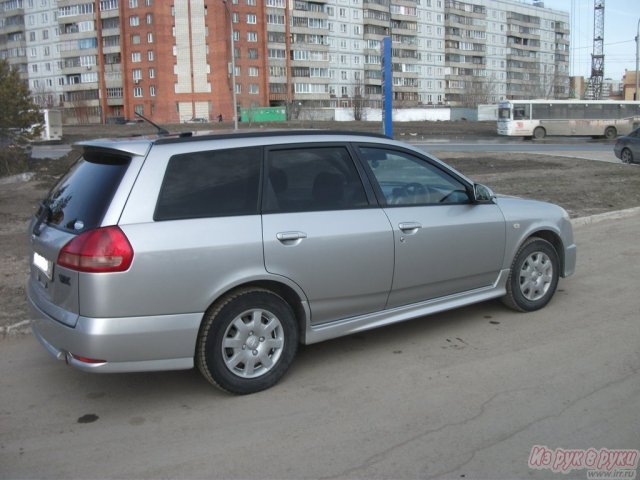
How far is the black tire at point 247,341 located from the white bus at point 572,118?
Answer: 145 ft

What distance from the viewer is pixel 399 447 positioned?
3525 millimetres

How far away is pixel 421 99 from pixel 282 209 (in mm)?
116154

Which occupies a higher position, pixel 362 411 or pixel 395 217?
pixel 395 217

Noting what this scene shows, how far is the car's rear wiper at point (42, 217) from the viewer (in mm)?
4366

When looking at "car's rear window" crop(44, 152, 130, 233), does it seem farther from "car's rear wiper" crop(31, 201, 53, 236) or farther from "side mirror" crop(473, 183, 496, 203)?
"side mirror" crop(473, 183, 496, 203)

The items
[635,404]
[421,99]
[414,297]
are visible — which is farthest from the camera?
[421,99]

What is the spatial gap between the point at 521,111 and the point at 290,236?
4416cm

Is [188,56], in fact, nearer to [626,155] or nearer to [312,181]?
[626,155]

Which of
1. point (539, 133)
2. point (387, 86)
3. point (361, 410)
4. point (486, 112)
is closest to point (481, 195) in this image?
point (361, 410)

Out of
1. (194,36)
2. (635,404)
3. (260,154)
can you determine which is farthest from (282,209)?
(194,36)

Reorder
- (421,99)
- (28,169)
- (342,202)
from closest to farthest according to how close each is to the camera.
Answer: (342,202) < (28,169) < (421,99)

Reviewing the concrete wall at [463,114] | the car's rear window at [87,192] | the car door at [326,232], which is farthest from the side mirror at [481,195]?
the concrete wall at [463,114]

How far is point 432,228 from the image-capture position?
4.96m

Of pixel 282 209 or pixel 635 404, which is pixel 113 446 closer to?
pixel 282 209
